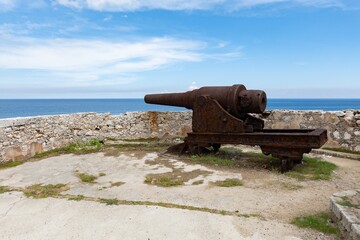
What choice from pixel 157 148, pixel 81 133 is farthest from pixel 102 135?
pixel 157 148

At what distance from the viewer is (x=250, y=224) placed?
14.0ft

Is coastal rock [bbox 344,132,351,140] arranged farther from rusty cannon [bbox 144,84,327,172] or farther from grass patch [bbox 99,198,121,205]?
grass patch [bbox 99,198,121,205]

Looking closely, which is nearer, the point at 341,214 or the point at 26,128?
the point at 341,214

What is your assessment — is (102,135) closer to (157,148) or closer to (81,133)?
(81,133)

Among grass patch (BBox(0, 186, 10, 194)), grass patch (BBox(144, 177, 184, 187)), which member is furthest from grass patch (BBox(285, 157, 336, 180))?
grass patch (BBox(0, 186, 10, 194))

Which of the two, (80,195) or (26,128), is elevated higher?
(26,128)

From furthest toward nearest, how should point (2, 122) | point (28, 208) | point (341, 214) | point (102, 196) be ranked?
point (2, 122)
point (102, 196)
point (28, 208)
point (341, 214)

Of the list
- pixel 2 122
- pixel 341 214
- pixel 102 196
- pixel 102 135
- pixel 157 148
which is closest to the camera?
pixel 341 214

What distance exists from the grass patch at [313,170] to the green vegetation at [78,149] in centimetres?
561

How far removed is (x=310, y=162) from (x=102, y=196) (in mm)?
4725

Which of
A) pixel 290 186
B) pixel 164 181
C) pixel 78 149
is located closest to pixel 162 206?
pixel 164 181

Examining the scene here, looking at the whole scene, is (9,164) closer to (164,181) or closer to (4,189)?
(4,189)

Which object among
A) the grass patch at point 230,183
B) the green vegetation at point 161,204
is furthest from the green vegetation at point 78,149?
the grass patch at point 230,183

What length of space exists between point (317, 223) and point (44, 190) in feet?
15.1
